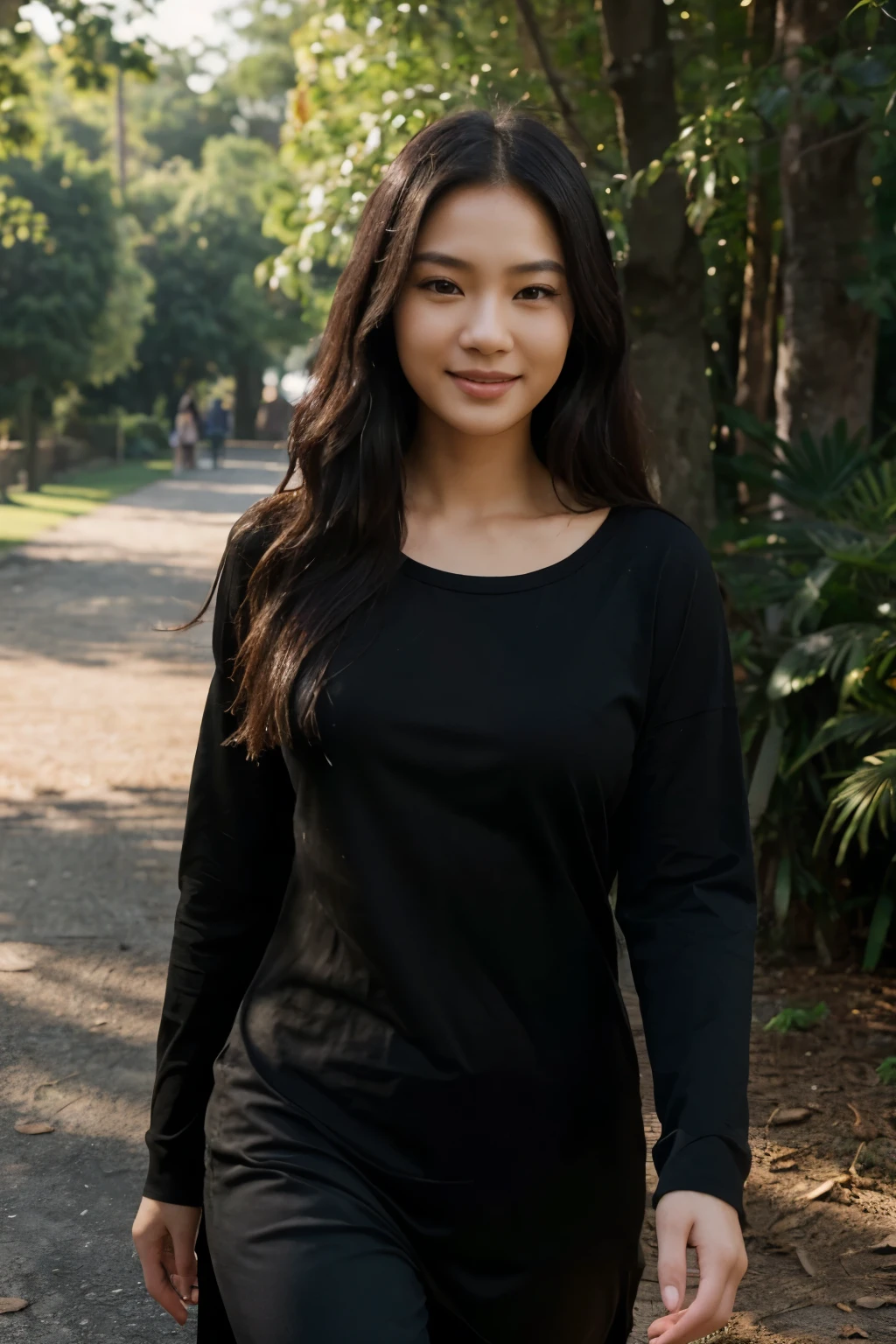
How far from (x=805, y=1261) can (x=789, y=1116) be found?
80cm

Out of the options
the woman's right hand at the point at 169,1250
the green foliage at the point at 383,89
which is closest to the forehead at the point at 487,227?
the woman's right hand at the point at 169,1250

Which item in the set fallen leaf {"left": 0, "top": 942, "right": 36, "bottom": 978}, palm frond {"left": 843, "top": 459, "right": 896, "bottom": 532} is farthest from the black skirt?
palm frond {"left": 843, "top": 459, "right": 896, "bottom": 532}

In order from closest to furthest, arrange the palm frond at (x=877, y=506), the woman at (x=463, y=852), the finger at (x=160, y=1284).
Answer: the woman at (x=463, y=852) → the finger at (x=160, y=1284) → the palm frond at (x=877, y=506)

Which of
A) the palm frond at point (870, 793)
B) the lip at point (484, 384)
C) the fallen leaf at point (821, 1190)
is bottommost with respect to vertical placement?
the fallen leaf at point (821, 1190)

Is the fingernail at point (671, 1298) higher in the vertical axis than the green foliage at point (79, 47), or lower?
lower

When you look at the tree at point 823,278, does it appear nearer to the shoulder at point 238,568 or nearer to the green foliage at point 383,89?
the green foliage at point 383,89

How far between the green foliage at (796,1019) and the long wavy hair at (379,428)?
3310mm

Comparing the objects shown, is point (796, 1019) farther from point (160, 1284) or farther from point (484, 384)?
point (484, 384)

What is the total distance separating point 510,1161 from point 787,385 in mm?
5770

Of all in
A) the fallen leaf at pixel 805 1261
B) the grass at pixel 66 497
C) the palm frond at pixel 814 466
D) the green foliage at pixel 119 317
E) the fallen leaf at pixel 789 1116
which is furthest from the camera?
the green foliage at pixel 119 317

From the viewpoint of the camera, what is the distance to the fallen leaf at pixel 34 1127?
14.8ft

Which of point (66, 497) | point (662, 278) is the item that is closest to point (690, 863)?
point (662, 278)

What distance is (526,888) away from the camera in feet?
6.56

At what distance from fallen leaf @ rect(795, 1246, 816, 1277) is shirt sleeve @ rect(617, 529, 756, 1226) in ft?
6.74
